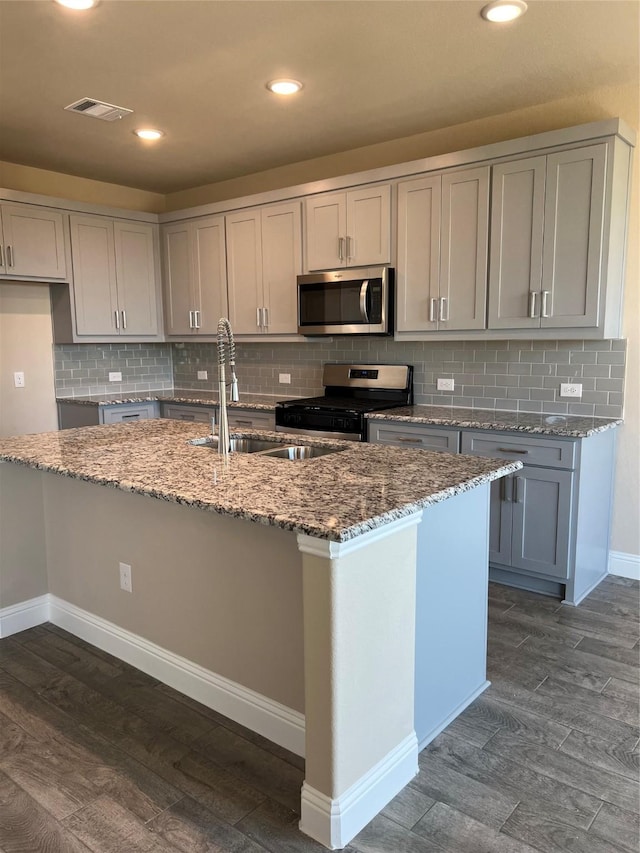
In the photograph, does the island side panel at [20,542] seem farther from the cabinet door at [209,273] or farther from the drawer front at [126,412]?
the cabinet door at [209,273]

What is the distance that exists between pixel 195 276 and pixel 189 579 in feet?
11.2

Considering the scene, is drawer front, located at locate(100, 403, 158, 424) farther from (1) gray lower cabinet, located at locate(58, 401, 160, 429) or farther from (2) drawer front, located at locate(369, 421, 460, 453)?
(2) drawer front, located at locate(369, 421, 460, 453)

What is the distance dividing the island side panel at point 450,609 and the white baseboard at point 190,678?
1.48 feet

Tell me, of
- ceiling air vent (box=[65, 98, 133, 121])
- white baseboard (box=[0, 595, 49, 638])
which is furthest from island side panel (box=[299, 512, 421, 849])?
ceiling air vent (box=[65, 98, 133, 121])

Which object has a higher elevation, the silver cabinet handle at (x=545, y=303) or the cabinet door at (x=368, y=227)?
the cabinet door at (x=368, y=227)

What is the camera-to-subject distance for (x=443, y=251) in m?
3.71

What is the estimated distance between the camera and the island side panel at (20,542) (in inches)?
112

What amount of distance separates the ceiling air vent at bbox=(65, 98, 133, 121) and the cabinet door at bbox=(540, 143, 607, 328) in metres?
2.41

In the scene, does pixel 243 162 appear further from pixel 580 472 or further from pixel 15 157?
pixel 580 472

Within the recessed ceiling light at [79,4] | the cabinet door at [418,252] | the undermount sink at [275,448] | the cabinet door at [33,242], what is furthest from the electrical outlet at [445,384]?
the cabinet door at [33,242]

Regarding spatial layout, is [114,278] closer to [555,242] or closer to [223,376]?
[223,376]

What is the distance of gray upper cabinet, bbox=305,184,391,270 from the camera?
396cm

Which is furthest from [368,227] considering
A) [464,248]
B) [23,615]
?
[23,615]

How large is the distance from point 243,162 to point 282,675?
3.91 meters
